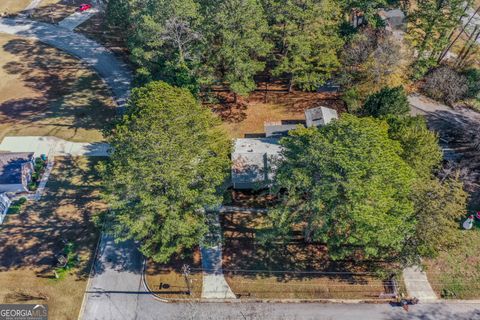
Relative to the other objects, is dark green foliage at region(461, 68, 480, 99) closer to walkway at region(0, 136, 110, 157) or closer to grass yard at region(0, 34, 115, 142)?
walkway at region(0, 136, 110, 157)

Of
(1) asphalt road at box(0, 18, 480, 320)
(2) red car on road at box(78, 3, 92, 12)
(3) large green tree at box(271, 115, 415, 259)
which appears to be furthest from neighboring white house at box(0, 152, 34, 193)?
(2) red car on road at box(78, 3, 92, 12)

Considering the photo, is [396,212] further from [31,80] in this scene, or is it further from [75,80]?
[31,80]

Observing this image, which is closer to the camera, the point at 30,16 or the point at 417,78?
the point at 417,78

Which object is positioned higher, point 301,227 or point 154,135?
point 154,135

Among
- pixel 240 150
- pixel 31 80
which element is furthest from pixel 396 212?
pixel 31 80

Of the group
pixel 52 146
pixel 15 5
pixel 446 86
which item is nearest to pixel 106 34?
pixel 15 5

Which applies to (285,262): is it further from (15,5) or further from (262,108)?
(15,5)
